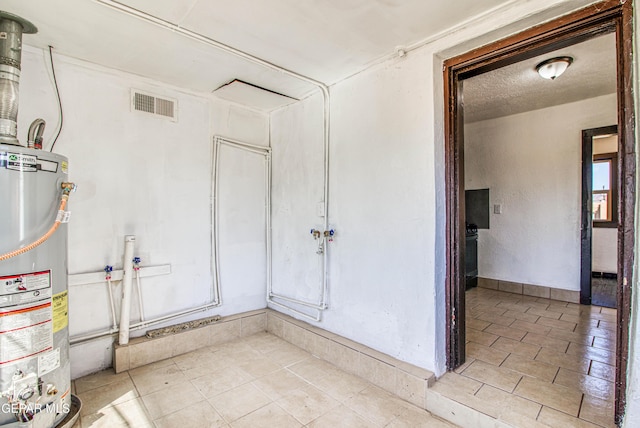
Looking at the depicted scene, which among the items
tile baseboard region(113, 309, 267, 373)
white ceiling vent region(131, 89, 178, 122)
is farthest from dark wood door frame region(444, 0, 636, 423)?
white ceiling vent region(131, 89, 178, 122)

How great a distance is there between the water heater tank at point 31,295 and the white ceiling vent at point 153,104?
1068 mm

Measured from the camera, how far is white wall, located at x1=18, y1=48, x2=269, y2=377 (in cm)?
233

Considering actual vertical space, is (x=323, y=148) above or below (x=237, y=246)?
above

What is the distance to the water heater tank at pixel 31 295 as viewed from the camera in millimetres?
1535

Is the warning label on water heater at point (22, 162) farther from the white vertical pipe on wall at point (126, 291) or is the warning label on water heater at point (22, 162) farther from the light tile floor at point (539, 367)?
the light tile floor at point (539, 367)

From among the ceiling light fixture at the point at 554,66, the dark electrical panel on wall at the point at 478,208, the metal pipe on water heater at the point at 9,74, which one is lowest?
the dark electrical panel on wall at the point at 478,208

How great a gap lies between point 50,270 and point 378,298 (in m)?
2.06

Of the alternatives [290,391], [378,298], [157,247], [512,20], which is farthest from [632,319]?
[157,247]

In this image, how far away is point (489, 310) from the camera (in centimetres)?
358

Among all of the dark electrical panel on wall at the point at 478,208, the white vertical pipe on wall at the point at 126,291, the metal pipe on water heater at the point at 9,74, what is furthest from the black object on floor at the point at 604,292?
the metal pipe on water heater at the point at 9,74

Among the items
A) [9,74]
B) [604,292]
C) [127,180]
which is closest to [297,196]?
[127,180]

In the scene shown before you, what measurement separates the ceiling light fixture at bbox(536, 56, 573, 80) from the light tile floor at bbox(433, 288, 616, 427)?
2.31m

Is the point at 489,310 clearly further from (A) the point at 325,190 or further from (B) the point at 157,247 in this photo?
(B) the point at 157,247

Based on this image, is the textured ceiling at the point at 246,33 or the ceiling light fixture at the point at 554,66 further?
the ceiling light fixture at the point at 554,66
